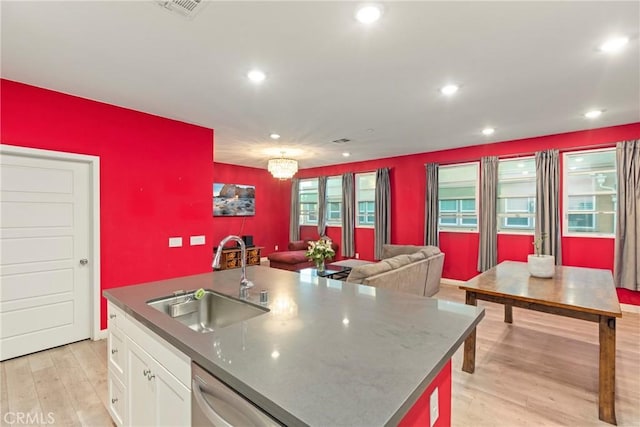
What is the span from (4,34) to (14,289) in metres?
2.33

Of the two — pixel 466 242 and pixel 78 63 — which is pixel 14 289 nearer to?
pixel 78 63

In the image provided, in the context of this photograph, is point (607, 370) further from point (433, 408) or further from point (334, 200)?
point (334, 200)

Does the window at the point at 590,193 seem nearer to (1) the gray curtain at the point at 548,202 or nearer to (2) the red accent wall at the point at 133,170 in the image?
(1) the gray curtain at the point at 548,202

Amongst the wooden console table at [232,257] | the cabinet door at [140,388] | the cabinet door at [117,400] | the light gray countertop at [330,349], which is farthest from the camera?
the wooden console table at [232,257]

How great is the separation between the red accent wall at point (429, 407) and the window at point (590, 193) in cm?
477

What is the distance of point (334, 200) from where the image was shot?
812 cm

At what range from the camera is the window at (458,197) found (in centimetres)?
582

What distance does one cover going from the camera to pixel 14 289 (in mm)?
2979

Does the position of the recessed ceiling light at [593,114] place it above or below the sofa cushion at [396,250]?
above

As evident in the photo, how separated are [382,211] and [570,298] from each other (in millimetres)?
4640

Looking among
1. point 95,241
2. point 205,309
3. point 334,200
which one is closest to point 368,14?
point 205,309

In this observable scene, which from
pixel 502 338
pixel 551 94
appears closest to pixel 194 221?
pixel 502 338

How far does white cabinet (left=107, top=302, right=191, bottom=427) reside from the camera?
1263 mm

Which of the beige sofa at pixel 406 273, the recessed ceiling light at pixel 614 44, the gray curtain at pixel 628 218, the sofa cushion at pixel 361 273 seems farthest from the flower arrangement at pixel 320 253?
the gray curtain at pixel 628 218
